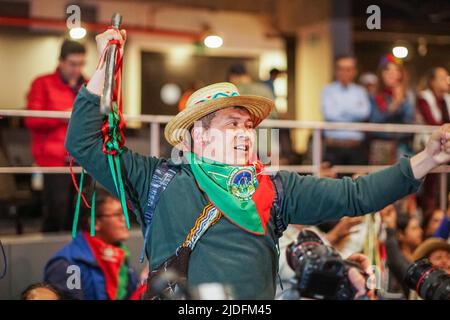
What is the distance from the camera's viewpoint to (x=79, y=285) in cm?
378

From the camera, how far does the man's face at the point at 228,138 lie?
2576mm

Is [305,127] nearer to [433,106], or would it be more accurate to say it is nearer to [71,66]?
[433,106]

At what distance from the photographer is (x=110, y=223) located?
4.06 m

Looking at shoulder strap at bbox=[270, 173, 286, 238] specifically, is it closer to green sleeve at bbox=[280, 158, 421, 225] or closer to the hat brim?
green sleeve at bbox=[280, 158, 421, 225]

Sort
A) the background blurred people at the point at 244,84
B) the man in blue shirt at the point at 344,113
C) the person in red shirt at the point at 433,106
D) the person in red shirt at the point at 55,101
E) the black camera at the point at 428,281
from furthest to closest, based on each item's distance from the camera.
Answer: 1. the man in blue shirt at the point at 344,113
2. the person in red shirt at the point at 433,106
3. the background blurred people at the point at 244,84
4. the person in red shirt at the point at 55,101
5. the black camera at the point at 428,281

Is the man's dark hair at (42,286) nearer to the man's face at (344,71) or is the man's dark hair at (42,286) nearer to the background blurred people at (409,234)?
the background blurred people at (409,234)

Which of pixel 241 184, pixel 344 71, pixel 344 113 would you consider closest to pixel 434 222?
pixel 344 113

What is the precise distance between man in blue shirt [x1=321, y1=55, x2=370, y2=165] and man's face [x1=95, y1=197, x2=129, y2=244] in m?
2.06

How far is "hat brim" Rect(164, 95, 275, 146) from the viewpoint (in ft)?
8.54

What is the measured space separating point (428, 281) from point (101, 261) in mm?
1608

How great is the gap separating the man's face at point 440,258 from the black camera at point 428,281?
23cm

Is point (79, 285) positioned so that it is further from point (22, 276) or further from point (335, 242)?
point (335, 242)

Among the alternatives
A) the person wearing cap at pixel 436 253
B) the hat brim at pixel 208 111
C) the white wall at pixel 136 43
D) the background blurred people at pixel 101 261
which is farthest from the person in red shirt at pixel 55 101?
the white wall at pixel 136 43
